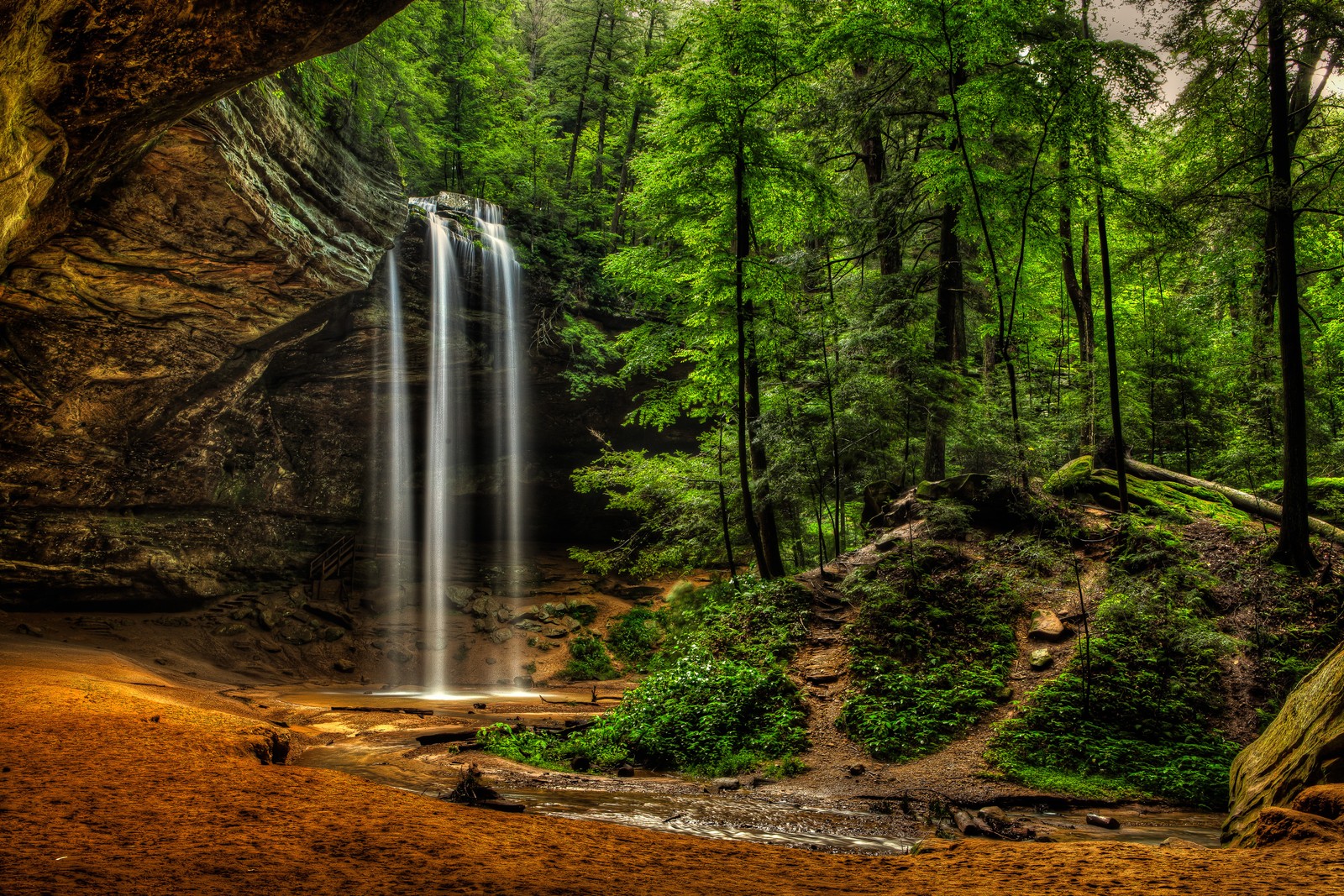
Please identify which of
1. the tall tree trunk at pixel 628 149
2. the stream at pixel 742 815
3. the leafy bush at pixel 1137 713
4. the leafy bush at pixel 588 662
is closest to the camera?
the stream at pixel 742 815

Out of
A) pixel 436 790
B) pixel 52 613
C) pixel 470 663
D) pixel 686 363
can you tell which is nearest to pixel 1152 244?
pixel 436 790

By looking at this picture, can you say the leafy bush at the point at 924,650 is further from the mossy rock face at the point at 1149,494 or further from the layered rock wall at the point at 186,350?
the layered rock wall at the point at 186,350

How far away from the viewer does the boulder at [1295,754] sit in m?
4.14

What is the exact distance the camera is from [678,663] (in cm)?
911

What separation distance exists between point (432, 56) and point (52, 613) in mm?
21343

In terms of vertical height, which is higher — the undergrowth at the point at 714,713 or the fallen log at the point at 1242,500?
the fallen log at the point at 1242,500

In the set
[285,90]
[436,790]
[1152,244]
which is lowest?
[436,790]

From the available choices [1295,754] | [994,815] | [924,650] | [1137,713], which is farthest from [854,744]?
[1295,754]

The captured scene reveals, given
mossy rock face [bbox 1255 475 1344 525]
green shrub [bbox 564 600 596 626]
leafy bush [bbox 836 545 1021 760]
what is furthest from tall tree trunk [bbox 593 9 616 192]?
mossy rock face [bbox 1255 475 1344 525]

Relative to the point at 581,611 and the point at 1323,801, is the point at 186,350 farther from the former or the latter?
the point at 1323,801

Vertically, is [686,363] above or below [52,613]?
above

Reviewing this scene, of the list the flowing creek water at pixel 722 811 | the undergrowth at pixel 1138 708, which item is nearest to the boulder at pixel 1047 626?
the undergrowth at pixel 1138 708

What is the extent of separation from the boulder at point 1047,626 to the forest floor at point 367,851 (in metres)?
4.97

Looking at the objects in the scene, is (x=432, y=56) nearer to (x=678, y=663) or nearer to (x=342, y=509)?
(x=342, y=509)
